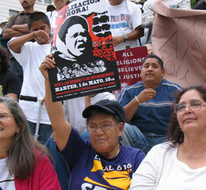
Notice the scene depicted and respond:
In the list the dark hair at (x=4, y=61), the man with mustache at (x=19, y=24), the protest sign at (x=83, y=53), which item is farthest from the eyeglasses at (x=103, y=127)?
the man with mustache at (x=19, y=24)

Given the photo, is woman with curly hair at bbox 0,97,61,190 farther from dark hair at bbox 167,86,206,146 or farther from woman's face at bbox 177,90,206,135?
woman's face at bbox 177,90,206,135

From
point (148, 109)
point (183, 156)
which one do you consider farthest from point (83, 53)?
point (148, 109)

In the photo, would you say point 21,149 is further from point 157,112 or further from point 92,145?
point 157,112

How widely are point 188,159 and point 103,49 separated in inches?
43.8

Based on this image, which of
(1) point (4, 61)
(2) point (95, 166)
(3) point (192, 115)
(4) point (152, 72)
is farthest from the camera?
(1) point (4, 61)

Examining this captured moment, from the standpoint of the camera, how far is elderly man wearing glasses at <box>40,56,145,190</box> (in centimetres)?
278

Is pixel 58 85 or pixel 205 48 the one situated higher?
pixel 205 48

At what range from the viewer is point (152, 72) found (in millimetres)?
4312

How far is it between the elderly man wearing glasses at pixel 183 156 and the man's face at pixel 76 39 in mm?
914

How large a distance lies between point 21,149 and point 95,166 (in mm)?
613

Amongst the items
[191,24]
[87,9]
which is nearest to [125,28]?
[191,24]

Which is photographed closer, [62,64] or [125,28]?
[62,64]

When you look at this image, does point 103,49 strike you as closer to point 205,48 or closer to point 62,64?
point 62,64

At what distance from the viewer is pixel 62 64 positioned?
2840 millimetres
